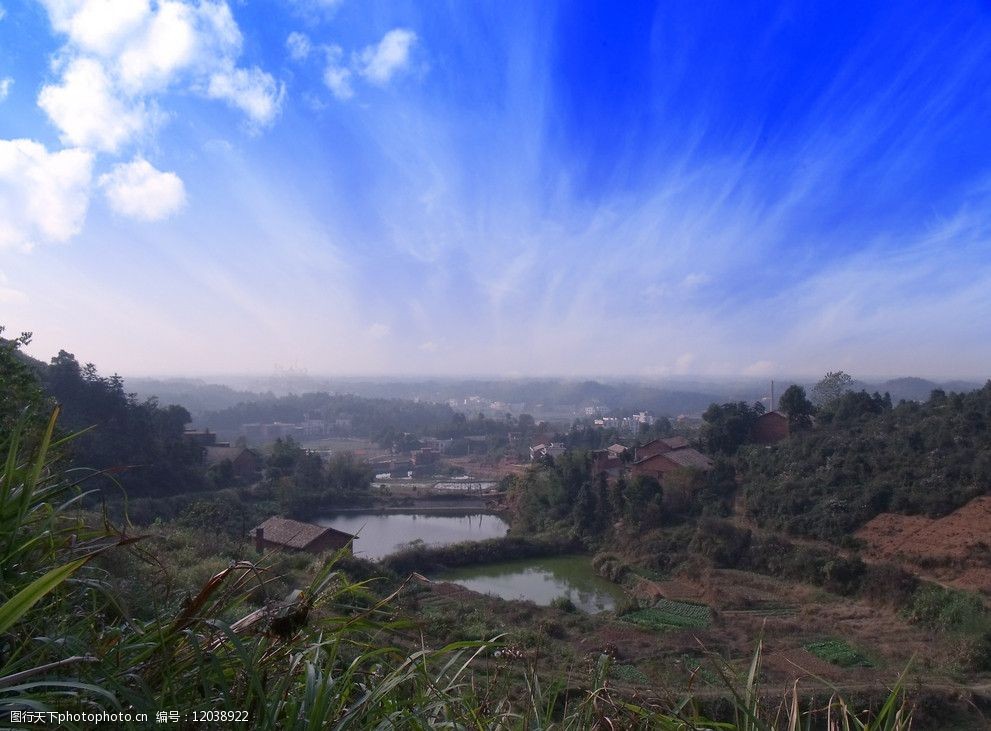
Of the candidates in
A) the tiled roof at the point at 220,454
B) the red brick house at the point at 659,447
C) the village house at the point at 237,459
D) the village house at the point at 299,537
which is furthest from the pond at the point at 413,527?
the red brick house at the point at 659,447

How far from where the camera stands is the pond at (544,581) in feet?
40.9

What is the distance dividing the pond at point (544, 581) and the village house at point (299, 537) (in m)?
2.52

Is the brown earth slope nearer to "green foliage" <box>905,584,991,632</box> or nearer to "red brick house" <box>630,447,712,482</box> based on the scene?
"green foliage" <box>905,584,991,632</box>

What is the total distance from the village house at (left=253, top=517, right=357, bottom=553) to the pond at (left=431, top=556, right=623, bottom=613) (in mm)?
2516

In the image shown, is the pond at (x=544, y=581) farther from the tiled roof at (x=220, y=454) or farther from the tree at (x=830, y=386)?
the tree at (x=830, y=386)

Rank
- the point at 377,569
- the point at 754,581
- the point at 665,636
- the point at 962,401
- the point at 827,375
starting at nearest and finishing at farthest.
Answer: the point at 665,636 < the point at 377,569 < the point at 754,581 < the point at 962,401 < the point at 827,375

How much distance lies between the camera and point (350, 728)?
34.0 inches

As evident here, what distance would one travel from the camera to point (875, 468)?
14500 millimetres

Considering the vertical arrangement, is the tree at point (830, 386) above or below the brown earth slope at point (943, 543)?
above

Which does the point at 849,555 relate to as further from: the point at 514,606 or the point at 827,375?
the point at 827,375

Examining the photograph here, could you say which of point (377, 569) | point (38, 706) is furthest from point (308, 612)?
point (377, 569)

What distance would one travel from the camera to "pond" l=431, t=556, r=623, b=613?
12.5m

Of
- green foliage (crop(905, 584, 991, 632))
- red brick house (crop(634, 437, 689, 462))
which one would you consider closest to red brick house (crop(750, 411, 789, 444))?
red brick house (crop(634, 437, 689, 462))

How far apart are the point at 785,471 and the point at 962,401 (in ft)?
15.7
